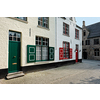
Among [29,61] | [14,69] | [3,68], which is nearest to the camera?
[3,68]

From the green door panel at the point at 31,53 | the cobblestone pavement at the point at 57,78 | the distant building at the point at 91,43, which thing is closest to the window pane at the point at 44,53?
the green door panel at the point at 31,53

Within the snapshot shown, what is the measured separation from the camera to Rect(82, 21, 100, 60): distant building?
19.0 metres

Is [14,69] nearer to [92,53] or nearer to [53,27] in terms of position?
[53,27]

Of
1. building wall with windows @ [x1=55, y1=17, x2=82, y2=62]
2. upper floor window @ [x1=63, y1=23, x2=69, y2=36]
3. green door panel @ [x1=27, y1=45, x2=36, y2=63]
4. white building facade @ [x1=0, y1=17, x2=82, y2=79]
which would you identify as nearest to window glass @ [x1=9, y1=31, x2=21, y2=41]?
white building facade @ [x1=0, y1=17, x2=82, y2=79]

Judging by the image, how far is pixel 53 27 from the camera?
8.35m

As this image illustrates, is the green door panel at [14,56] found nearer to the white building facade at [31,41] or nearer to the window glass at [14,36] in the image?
the white building facade at [31,41]

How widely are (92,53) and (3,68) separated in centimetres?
1955

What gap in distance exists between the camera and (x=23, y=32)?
5996mm

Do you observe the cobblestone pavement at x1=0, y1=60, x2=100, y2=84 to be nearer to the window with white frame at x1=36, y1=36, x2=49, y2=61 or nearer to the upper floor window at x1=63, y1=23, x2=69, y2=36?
the window with white frame at x1=36, y1=36, x2=49, y2=61

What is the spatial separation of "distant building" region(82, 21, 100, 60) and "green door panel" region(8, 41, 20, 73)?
59.8 ft

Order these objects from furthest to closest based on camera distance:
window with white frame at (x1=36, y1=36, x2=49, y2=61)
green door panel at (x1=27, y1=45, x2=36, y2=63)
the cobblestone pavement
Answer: window with white frame at (x1=36, y1=36, x2=49, y2=61) < green door panel at (x1=27, y1=45, x2=36, y2=63) < the cobblestone pavement

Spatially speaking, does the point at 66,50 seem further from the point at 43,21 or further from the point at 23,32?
the point at 23,32

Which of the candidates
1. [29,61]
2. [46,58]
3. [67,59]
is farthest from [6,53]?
[67,59]

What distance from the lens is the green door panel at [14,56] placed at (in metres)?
5.43
